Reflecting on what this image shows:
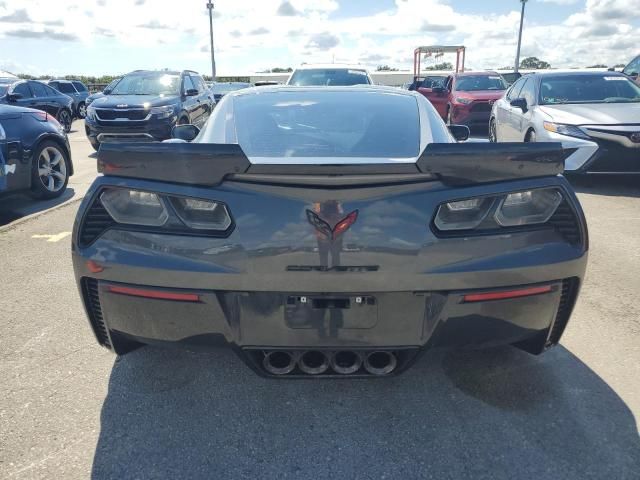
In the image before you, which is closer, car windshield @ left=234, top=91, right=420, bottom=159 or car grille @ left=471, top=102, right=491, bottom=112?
car windshield @ left=234, top=91, right=420, bottom=159

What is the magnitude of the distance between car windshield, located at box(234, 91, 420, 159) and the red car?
34.7ft

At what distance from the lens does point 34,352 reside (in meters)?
2.91

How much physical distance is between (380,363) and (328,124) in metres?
1.33

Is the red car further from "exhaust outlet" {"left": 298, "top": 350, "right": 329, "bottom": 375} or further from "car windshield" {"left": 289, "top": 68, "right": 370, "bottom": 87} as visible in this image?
"exhaust outlet" {"left": 298, "top": 350, "right": 329, "bottom": 375}

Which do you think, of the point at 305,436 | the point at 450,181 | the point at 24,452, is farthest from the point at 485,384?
the point at 24,452

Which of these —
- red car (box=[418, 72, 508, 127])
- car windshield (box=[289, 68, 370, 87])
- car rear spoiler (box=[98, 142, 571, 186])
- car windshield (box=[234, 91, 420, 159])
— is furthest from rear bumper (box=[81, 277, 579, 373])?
red car (box=[418, 72, 508, 127])

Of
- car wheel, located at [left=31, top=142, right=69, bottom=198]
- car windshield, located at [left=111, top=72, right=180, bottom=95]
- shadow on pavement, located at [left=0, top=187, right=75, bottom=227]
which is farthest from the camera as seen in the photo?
car windshield, located at [left=111, top=72, right=180, bottom=95]

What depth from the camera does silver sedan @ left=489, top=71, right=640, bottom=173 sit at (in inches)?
265

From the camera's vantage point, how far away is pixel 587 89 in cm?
791

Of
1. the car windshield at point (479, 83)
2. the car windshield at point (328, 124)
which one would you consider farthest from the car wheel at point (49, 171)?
the car windshield at point (479, 83)

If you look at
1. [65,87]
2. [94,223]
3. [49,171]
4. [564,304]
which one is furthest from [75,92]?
[564,304]

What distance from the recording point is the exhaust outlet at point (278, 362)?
2182 mm

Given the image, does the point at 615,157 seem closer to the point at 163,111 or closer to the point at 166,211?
the point at 166,211

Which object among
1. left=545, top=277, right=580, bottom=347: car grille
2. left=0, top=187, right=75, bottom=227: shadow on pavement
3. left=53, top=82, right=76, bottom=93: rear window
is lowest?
left=53, top=82, right=76, bottom=93: rear window
